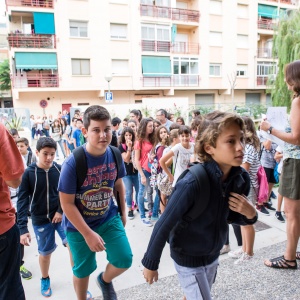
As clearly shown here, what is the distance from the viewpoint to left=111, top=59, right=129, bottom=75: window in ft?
80.9

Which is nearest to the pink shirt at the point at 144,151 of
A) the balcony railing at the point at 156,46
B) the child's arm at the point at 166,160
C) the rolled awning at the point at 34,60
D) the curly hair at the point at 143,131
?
the curly hair at the point at 143,131

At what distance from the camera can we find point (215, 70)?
1137 inches

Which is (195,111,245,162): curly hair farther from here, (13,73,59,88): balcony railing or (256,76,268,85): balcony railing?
(256,76,268,85): balcony railing

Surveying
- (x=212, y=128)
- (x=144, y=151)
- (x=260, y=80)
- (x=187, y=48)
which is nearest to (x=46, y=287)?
(x=212, y=128)

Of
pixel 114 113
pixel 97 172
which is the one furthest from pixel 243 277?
pixel 114 113

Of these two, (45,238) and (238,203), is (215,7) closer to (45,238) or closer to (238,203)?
(45,238)

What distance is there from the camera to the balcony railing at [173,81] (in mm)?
25859

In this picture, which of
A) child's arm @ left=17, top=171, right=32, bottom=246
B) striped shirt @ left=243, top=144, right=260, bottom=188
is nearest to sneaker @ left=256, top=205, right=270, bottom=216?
striped shirt @ left=243, top=144, right=260, bottom=188

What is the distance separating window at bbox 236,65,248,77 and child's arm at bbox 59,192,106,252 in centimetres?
3021

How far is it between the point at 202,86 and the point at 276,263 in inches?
1035

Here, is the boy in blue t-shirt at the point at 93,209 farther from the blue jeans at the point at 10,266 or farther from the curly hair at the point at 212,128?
the curly hair at the point at 212,128

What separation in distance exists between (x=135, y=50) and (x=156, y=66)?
7.80 ft

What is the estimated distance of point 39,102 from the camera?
23.8 m

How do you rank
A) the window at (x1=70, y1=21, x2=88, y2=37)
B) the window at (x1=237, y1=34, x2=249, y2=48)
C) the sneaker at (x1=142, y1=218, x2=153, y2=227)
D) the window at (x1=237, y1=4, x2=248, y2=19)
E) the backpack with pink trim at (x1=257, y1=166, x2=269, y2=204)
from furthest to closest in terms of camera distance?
the window at (x1=237, y1=34, x2=249, y2=48) → the window at (x1=237, y1=4, x2=248, y2=19) → the window at (x1=70, y1=21, x2=88, y2=37) → the sneaker at (x1=142, y1=218, x2=153, y2=227) → the backpack with pink trim at (x1=257, y1=166, x2=269, y2=204)
